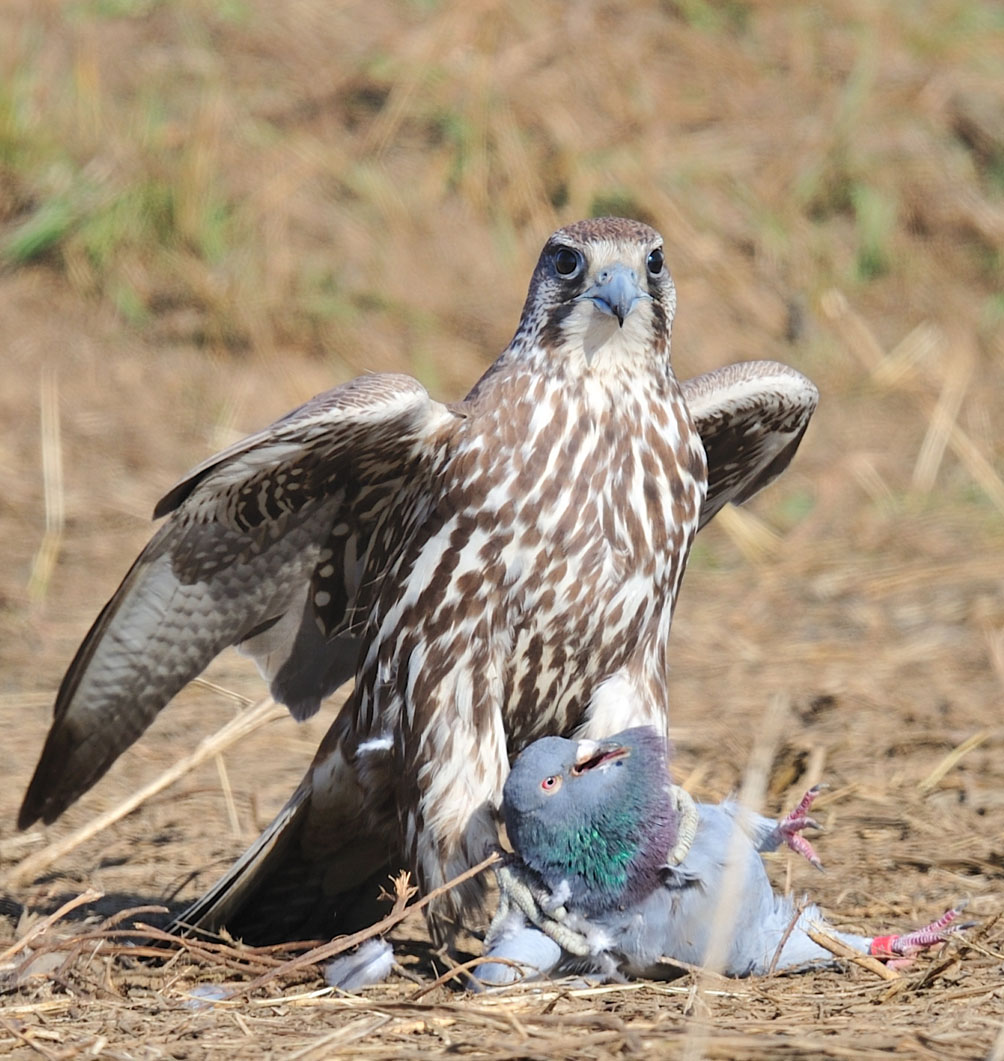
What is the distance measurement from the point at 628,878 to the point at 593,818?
14 centimetres

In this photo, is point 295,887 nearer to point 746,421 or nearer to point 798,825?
point 798,825

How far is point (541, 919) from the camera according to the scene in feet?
12.4

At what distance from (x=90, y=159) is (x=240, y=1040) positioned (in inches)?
256

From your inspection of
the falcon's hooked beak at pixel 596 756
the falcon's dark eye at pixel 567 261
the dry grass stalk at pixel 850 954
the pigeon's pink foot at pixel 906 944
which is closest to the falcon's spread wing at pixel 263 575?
the falcon's dark eye at pixel 567 261

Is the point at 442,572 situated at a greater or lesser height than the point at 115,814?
greater

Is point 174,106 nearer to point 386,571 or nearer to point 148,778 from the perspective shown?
point 148,778

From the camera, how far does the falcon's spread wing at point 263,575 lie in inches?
150

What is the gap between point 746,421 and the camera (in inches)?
177

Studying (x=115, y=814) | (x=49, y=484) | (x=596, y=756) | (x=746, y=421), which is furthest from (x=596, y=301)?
(x=49, y=484)

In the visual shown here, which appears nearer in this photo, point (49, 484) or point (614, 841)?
point (614, 841)

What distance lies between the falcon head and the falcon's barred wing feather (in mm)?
361

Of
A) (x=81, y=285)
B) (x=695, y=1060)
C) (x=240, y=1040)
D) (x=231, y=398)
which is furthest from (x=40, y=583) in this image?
(x=695, y=1060)

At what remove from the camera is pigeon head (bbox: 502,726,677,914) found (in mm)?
3695

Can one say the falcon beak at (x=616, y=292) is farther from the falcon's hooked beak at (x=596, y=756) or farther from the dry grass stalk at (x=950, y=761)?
the dry grass stalk at (x=950, y=761)
